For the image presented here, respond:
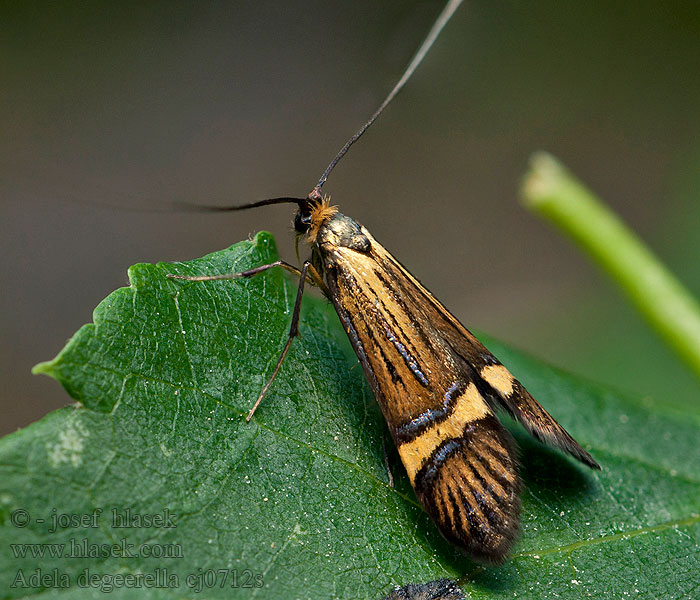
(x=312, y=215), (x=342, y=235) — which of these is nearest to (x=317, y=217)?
(x=312, y=215)

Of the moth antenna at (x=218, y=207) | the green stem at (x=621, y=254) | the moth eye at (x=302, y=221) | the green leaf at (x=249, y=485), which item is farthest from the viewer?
the moth eye at (x=302, y=221)

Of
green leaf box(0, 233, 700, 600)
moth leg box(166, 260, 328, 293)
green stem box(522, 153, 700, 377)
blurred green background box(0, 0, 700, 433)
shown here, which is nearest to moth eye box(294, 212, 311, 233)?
moth leg box(166, 260, 328, 293)

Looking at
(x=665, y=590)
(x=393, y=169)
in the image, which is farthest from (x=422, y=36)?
(x=393, y=169)

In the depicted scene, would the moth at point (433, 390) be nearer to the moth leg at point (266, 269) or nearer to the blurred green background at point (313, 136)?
the moth leg at point (266, 269)

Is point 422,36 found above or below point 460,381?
above

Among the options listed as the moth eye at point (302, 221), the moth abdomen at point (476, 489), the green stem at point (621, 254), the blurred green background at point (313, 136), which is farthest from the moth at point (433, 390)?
the blurred green background at point (313, 136)

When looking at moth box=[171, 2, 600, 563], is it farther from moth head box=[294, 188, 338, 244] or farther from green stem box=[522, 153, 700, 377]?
green stem box=[522, 153, 700, 377]

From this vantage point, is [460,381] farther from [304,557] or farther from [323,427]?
[304,557]

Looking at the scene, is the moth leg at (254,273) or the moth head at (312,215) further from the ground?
the moth head at (312,215)
